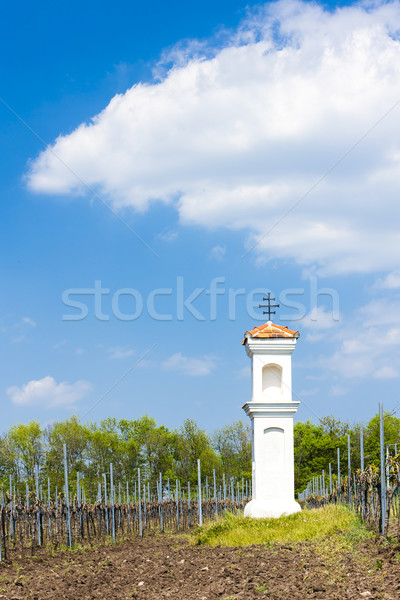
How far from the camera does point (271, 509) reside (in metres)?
19.3

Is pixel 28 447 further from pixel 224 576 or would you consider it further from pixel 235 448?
pixel 224 576

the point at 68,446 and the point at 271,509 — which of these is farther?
the point at 68,446

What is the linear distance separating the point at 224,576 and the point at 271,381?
972cm

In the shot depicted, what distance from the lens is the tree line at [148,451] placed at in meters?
52.3

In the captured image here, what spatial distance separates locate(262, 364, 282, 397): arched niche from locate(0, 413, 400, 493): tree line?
1273 inches

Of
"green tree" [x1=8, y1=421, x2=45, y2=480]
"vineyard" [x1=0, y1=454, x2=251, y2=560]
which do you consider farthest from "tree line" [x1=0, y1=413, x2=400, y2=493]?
"vineyard" [x1=0, y1=454, x2=251, y2=560]

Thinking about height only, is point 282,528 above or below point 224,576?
below

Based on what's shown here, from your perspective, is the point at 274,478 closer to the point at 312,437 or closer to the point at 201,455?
the point at 201,455

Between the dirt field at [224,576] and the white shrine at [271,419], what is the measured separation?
136 inches

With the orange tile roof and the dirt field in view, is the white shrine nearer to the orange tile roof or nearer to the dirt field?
the orange tile roof

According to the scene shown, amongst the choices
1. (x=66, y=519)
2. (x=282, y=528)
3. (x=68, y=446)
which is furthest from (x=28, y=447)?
(x=282, y=528)

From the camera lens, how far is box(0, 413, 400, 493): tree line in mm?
52344

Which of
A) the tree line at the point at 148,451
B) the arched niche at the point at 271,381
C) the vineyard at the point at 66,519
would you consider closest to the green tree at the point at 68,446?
the tree line at the point at 148,451

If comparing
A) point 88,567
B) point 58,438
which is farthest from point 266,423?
point 58,438
